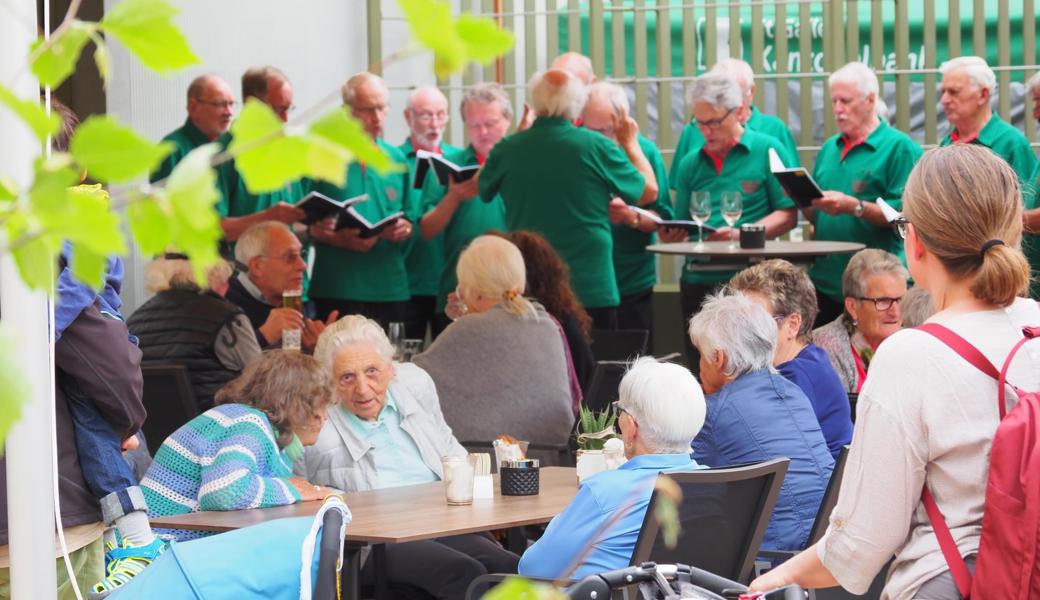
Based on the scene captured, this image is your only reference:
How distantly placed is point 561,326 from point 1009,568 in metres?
3.92

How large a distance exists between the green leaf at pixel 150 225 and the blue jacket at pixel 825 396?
12.2 ft

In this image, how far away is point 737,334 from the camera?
12.3 feet

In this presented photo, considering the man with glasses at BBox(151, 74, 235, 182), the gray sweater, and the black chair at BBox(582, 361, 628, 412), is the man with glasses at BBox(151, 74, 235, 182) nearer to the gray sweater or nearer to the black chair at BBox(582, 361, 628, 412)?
the gray sweater

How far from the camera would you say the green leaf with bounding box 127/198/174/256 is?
55cm

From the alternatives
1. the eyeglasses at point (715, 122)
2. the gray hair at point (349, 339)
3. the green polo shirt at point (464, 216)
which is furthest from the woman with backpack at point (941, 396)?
the green polo shirt at point (464, 216)

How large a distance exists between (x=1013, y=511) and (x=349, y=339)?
8.94ft

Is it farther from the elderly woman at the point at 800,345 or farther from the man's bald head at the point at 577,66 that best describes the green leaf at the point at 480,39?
the man's bald head at the point at 577,66

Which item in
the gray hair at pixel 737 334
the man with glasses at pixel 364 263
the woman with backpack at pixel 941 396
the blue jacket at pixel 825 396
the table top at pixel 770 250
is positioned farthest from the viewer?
the man with glasses at pixel 364 263

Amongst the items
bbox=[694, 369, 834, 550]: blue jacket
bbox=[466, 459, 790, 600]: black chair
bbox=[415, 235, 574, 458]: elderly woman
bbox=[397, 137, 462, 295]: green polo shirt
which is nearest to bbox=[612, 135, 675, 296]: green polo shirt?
bbox=[397, 137, 462, 295]: green polo shirt

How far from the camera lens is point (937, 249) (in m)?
2.08

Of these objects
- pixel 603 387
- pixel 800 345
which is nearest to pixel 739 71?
pixel 603 387

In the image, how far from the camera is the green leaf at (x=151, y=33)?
597mm

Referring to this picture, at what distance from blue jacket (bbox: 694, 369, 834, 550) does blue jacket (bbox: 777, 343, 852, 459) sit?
0.46m

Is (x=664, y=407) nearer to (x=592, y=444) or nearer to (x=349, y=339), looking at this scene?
(x=592, y=444)
